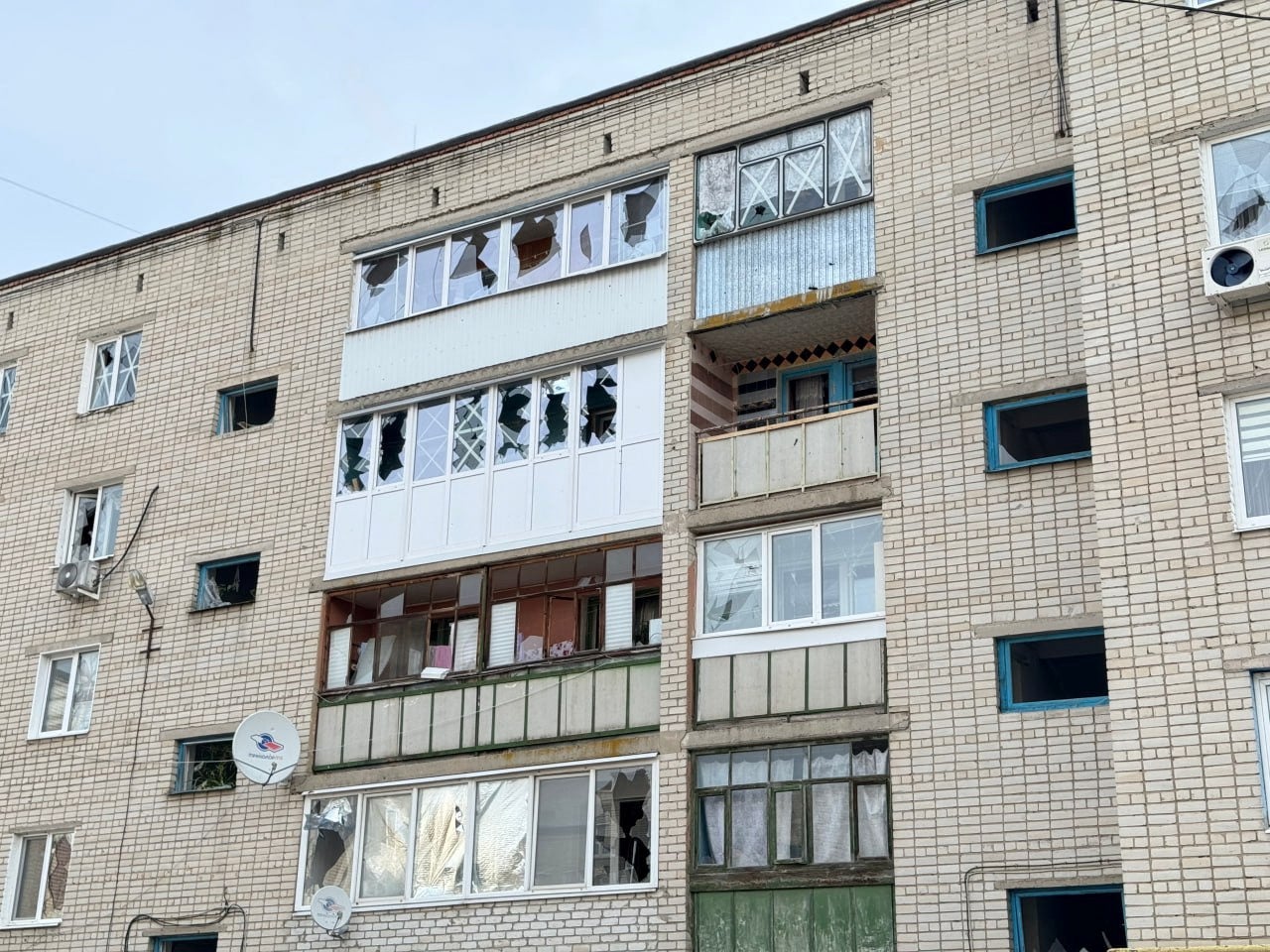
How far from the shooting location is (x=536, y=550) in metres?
21.5

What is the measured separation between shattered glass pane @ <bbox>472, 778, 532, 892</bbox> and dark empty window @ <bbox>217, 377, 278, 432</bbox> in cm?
739

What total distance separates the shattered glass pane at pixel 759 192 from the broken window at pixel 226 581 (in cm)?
860

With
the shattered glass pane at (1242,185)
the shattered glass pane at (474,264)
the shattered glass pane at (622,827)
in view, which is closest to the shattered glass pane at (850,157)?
the shattered glass pane at (474,264)

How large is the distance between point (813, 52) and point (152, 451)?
11461 millimetres

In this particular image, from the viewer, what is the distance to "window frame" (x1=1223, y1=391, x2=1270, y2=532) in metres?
15.2

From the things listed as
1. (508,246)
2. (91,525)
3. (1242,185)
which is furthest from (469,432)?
(1242,185)

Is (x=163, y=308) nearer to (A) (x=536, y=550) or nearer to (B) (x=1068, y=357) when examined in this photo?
(A) (x=536, y=550)

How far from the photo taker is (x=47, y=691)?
2555 cm

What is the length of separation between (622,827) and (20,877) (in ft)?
32.5

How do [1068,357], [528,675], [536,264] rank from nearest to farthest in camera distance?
[1068,357]
[528,675]
[536,264]

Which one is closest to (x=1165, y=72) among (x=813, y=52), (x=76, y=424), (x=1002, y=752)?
(x=813, y=52)

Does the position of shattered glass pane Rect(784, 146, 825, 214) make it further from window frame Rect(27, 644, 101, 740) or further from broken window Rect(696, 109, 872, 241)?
window frame Rect(27, 644, 101, 740)

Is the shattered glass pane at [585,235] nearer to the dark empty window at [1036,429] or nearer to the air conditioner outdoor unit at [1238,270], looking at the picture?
the dark empty window at [1036,429]

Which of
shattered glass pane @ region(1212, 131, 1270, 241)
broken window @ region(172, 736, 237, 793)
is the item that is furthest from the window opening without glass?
shattered glass pane @ region(1212, 131, 1270, 241)
